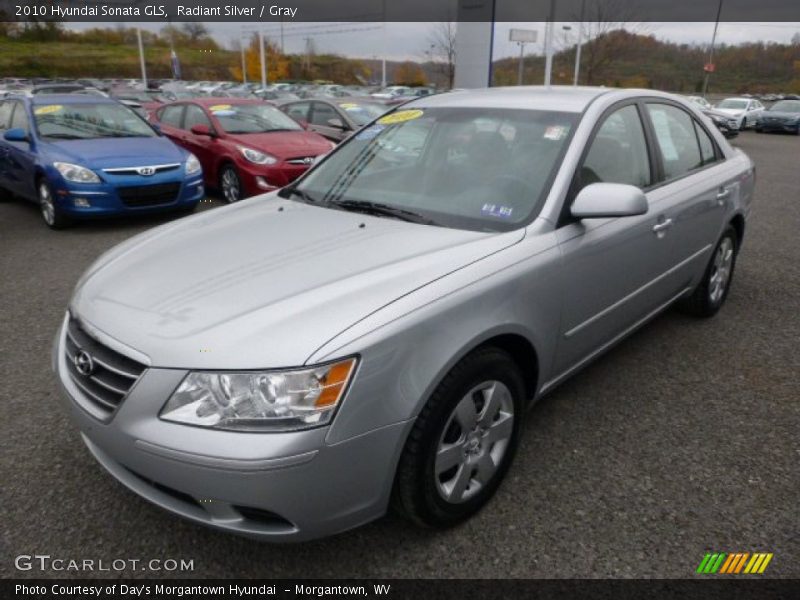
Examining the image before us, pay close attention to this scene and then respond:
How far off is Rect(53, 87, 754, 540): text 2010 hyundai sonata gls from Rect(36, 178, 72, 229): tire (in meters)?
4.51

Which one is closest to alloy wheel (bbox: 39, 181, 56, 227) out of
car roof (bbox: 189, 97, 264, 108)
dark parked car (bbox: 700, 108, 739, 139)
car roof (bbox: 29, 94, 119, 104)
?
car roof (bbox: 29, 94, 119, 104)

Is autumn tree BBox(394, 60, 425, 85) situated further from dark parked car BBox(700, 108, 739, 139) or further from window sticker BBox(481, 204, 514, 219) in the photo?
window sticker BBox(481, 204, 514, 219)

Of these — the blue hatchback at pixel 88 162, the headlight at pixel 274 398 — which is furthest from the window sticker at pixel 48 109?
the headlight at pixel 274 398

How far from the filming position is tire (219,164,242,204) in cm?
812

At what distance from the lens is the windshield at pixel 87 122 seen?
7164mm

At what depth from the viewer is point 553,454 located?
2742mm

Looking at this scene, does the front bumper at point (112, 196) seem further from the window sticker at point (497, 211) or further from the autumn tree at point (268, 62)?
the autumn tree at point (268, 62)

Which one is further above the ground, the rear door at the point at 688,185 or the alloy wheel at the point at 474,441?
the rear door at the point at 688,185

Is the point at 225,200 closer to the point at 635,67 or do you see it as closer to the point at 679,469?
the point at 679,469

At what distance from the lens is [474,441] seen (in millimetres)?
2232

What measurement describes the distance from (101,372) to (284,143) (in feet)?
22.2

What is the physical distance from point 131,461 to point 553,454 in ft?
5.88

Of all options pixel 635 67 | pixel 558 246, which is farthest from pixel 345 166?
pixel 635 67

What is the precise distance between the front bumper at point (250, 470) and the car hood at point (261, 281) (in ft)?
0.65
